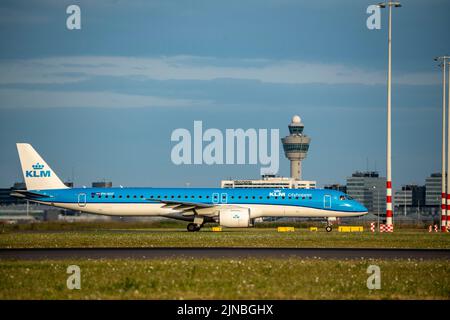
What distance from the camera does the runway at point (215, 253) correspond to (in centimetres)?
3170

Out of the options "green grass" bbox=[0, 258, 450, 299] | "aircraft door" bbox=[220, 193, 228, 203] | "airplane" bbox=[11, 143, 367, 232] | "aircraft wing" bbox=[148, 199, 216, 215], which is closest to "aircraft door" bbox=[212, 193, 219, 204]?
"airplane" bbox=[11, 143, 367, 232]

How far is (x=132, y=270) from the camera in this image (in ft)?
82.4

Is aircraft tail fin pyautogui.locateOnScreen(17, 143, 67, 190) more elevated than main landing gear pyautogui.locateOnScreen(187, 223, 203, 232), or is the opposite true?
aircraft tail fin pyautogui.locateOnScreen(17, 143, 67, 190)

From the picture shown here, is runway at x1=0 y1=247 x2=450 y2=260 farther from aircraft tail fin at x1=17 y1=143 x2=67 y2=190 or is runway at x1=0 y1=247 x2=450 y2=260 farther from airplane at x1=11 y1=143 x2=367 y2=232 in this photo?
aircraft tail fin at x1=17 y1=143 x2=67 y2=190

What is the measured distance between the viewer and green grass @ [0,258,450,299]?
67.4 ft

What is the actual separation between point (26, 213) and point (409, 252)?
71909 millimetres

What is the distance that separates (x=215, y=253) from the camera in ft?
111

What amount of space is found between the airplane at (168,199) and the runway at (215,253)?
1033 inches

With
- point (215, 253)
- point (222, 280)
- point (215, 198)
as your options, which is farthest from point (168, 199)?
point (222, 280)

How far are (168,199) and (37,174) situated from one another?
35.6 feet

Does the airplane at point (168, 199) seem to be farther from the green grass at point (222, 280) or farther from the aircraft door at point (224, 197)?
the green grass at point (222, 280)

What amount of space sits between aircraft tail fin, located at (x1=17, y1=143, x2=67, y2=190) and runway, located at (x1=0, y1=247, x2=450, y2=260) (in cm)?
2975
